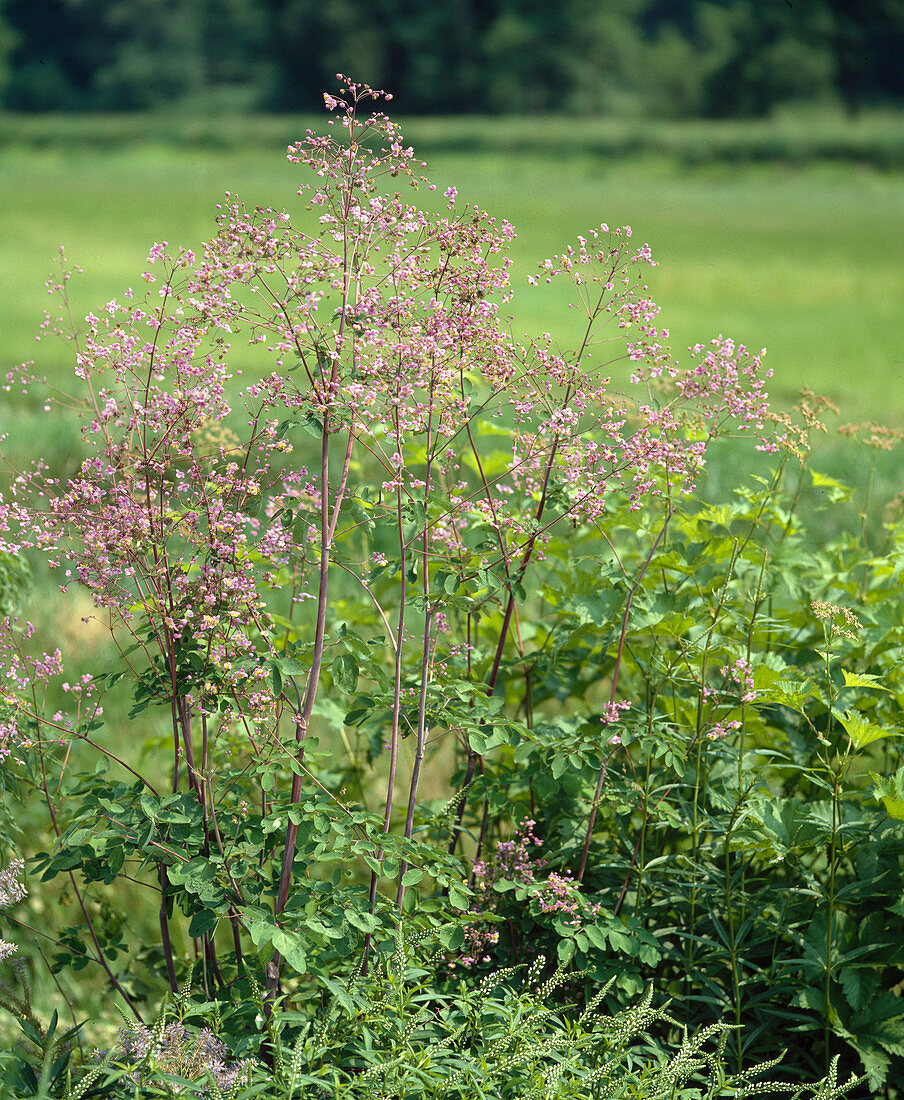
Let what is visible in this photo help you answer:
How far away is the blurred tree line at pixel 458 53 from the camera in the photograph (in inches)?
2077

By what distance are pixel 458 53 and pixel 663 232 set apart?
28951 millimetres

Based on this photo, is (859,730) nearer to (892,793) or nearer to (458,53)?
(892,793)

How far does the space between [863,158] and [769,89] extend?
10883 millimetres

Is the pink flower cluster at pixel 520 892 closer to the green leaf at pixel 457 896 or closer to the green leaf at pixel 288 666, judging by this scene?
the green leaf at pixel 457 896

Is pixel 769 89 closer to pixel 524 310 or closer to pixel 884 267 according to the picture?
pixel 884 267

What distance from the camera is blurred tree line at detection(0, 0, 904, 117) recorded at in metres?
52.8

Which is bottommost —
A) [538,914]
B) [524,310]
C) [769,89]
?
[524,310]

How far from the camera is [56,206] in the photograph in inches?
1652

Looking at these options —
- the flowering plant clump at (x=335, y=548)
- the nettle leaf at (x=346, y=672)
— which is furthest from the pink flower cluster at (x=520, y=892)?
the nettle leaf at (x=346, y=672)

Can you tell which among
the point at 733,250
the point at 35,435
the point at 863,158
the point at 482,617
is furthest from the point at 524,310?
the point at 863,158

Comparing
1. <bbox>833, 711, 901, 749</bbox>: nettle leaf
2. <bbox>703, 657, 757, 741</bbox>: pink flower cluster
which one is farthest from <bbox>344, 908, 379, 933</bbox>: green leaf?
<bbox>833, 711, 901, 749</bbox>: nettle leaf

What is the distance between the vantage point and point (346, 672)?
1.88 meters

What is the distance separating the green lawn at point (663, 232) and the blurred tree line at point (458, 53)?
5037mm

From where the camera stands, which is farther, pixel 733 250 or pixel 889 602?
pixel 733 250
